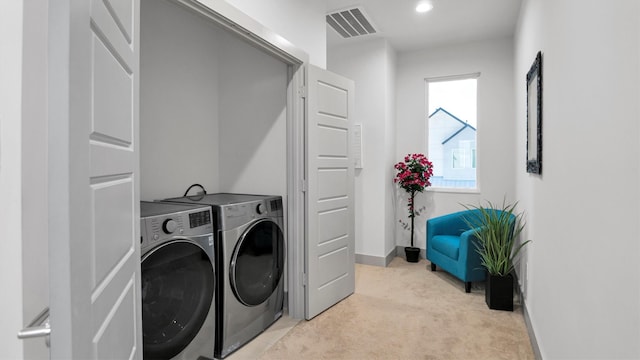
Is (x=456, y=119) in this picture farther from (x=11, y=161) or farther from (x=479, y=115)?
(x=11, y=161)

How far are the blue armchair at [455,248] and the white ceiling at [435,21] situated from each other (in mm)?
2062

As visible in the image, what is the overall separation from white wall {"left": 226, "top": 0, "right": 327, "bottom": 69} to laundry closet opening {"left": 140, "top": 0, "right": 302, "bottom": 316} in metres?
0.22

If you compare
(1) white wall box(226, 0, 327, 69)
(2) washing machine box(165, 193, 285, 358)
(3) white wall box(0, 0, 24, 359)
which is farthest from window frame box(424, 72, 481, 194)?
(3) white wall box(0, 0, 24, 359)

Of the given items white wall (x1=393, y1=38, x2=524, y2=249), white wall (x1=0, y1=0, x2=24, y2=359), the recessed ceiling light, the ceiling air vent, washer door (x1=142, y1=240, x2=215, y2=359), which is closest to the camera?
white wall (x1=0, y1=0, x2=24, y2=359)

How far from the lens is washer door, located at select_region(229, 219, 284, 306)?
2.27m

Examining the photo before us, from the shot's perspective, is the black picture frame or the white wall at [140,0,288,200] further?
the white wall at [140,0,288,200]

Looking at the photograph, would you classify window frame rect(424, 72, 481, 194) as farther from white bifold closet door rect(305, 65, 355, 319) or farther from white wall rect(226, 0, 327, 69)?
white wall rect(226, 0, 327, 69)

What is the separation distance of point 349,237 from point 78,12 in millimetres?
2771

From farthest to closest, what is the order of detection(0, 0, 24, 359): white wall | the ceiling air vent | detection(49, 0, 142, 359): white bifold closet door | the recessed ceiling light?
the ceiling air vent
the recessed ceiling light
detection(0, 0, 24, 359): white wall
detection(49, 0, 142, 359): white bifold closet door

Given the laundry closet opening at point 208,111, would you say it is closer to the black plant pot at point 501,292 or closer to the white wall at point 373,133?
the black plant pot at point 501,292

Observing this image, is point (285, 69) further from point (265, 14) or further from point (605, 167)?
point (605, 167)

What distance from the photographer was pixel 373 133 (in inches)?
171

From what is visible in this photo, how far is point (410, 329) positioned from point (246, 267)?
1.30 metres

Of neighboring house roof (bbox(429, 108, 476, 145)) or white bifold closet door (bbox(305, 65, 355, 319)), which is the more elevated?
neighboring house roof (bbox(429, 108, 476, 145))
